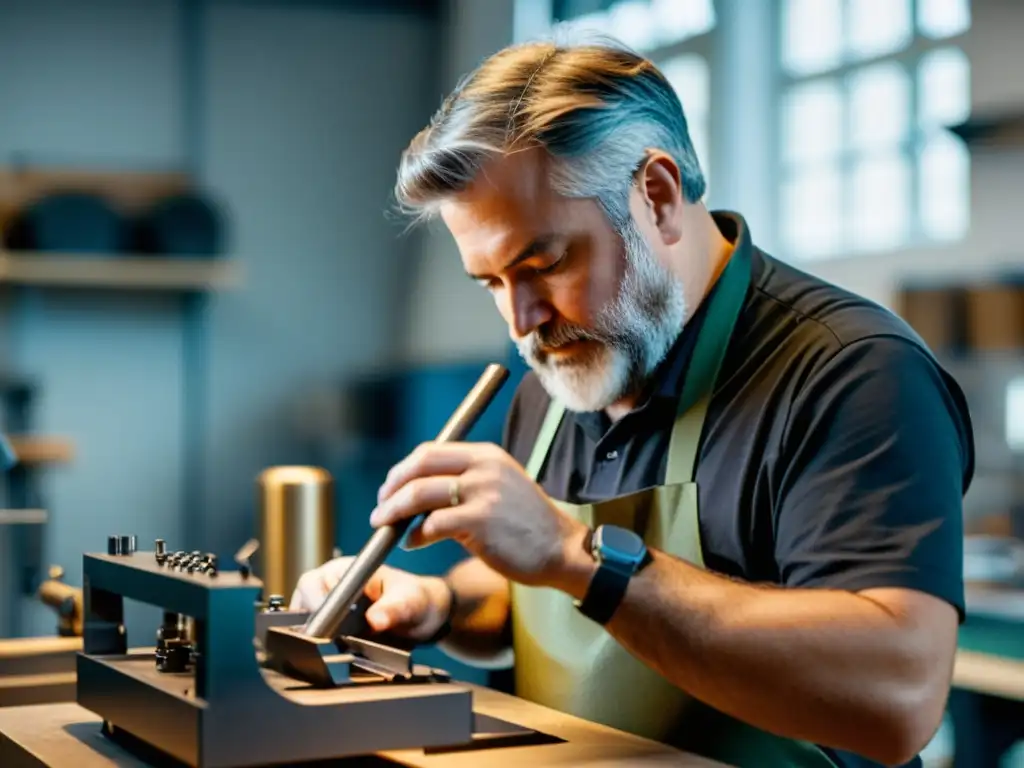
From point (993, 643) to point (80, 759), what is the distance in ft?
9.05

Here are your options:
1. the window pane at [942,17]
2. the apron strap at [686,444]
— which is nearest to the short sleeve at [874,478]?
the apron strap at [686,444]

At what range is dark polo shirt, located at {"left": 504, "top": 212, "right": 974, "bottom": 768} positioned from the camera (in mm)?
1457

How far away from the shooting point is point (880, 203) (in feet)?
15.7

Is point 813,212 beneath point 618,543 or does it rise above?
above

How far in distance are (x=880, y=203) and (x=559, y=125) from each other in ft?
11.0

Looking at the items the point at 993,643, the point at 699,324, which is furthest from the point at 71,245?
the point at 699,324

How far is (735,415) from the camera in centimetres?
169

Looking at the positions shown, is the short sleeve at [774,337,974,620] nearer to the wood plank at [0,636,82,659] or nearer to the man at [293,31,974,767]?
the man at [293,31,974,767]

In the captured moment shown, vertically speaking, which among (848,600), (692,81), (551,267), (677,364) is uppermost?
(692,81)

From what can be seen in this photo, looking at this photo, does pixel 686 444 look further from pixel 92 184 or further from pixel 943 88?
pixel 92 184

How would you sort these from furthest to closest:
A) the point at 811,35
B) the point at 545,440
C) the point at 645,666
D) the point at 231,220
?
the point at 231,220, the point at 811,35, the point at 545,440, the point at 645,666

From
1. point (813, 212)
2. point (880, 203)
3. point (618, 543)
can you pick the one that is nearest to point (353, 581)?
point (618, 543)

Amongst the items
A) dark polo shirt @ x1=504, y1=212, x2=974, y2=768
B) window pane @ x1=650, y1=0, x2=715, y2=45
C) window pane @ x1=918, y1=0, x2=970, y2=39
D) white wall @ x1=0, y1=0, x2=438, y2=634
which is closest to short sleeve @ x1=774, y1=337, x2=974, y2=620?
dark polo shirt @ x1=504, y1=212, x2=974, y2=768

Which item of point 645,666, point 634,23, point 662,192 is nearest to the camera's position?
point 645,666
